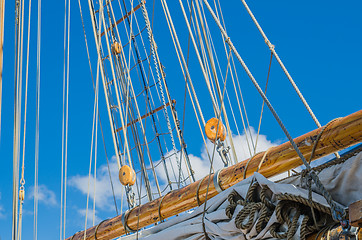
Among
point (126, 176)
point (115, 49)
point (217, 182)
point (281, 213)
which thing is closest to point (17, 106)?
point (126, 176)

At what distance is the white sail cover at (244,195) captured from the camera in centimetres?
147

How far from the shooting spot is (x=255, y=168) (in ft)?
7.21

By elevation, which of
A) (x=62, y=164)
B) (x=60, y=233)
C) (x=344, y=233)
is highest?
(x=62, y=164)

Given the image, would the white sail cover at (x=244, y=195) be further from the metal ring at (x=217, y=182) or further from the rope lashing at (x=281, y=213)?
the metal ring at (x=217, y=182)

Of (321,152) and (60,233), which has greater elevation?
(60,233)

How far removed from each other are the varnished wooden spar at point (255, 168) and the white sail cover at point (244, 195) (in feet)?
0.93

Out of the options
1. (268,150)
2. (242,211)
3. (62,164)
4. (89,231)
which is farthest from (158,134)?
(242,211)

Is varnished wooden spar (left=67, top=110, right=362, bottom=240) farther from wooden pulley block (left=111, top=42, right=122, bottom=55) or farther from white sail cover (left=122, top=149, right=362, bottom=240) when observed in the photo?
wooden pulley block (left=111, top=42, right=122, bottom=55)

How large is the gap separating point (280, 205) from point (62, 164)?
3222mm

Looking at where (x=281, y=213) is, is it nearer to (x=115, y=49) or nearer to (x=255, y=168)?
(x=255, y=168)

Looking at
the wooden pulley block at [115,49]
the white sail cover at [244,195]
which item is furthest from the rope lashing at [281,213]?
the wooden pulley block at [115,49]

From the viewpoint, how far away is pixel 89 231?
3.14m

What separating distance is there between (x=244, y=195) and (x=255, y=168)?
1.70 feet

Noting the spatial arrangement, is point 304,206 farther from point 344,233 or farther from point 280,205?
point 344,233
